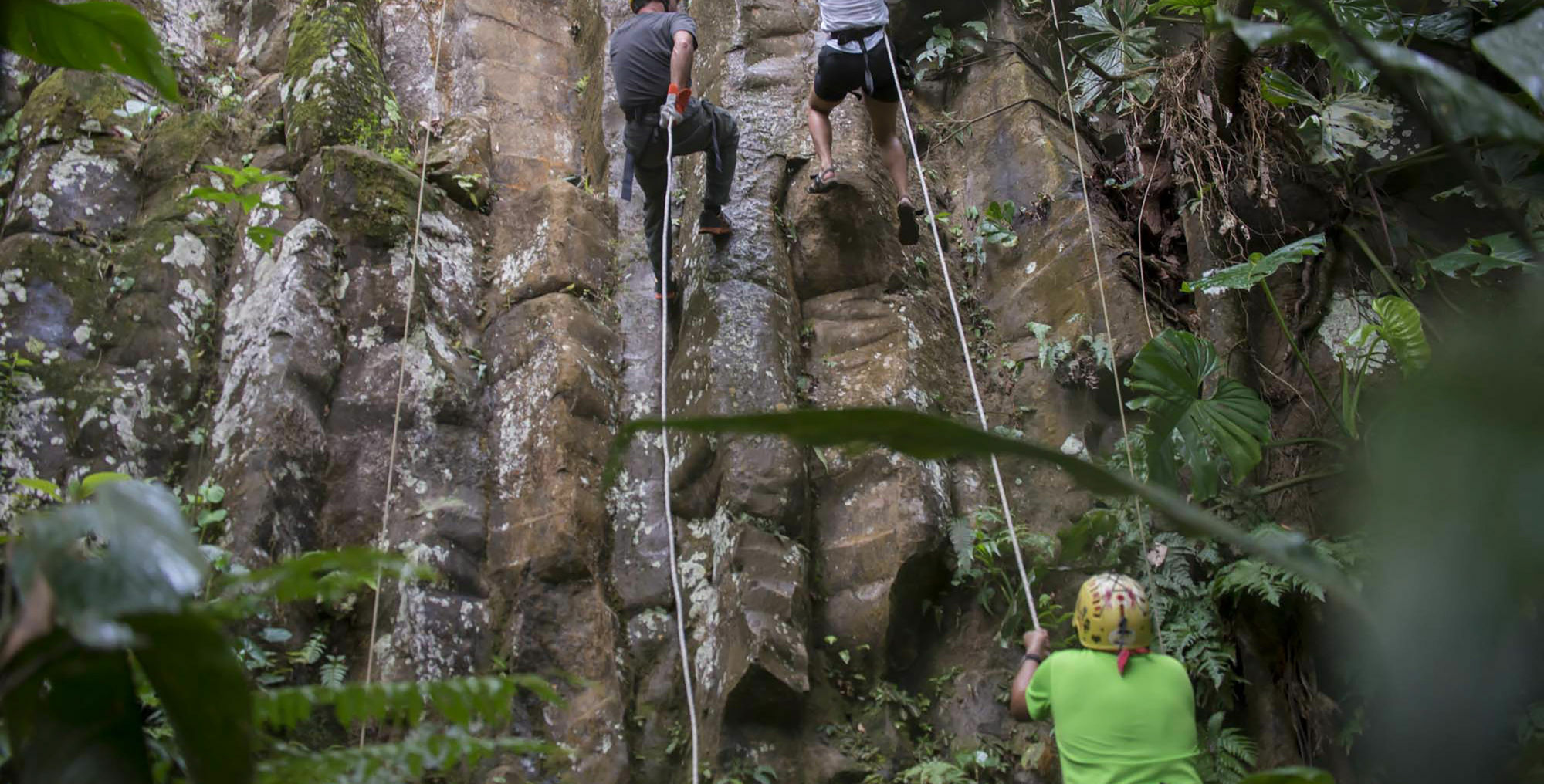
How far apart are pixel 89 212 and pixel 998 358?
4594 mm

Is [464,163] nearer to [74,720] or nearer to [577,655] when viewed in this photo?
[577,655]

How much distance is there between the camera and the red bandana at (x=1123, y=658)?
9.84ft

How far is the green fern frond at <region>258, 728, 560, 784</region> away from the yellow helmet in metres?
2.08

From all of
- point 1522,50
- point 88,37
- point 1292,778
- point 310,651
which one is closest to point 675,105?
point 310,651

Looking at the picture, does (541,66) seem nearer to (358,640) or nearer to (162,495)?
(358,640)

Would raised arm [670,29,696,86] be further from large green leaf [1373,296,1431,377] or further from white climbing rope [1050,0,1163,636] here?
large green leaf [1373,296,1431,377]

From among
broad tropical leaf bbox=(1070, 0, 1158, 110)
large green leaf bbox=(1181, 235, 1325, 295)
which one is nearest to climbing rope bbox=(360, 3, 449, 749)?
large green leaf bbox=(1181, 235, 1325, 295)

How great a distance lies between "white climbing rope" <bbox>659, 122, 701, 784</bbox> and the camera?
4211 millimetres

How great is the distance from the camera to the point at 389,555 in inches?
37.8

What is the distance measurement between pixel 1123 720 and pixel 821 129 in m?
3.32

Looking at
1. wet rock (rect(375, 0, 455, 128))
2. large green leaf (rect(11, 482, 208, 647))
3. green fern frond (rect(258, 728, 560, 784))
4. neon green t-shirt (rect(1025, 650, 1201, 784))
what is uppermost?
wet rock (rect(375, 0, 455, 128))

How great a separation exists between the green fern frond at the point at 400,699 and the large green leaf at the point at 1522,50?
1096mm

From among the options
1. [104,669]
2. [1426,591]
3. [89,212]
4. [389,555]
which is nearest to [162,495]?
[104,669]

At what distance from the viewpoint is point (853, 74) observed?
199 inches
